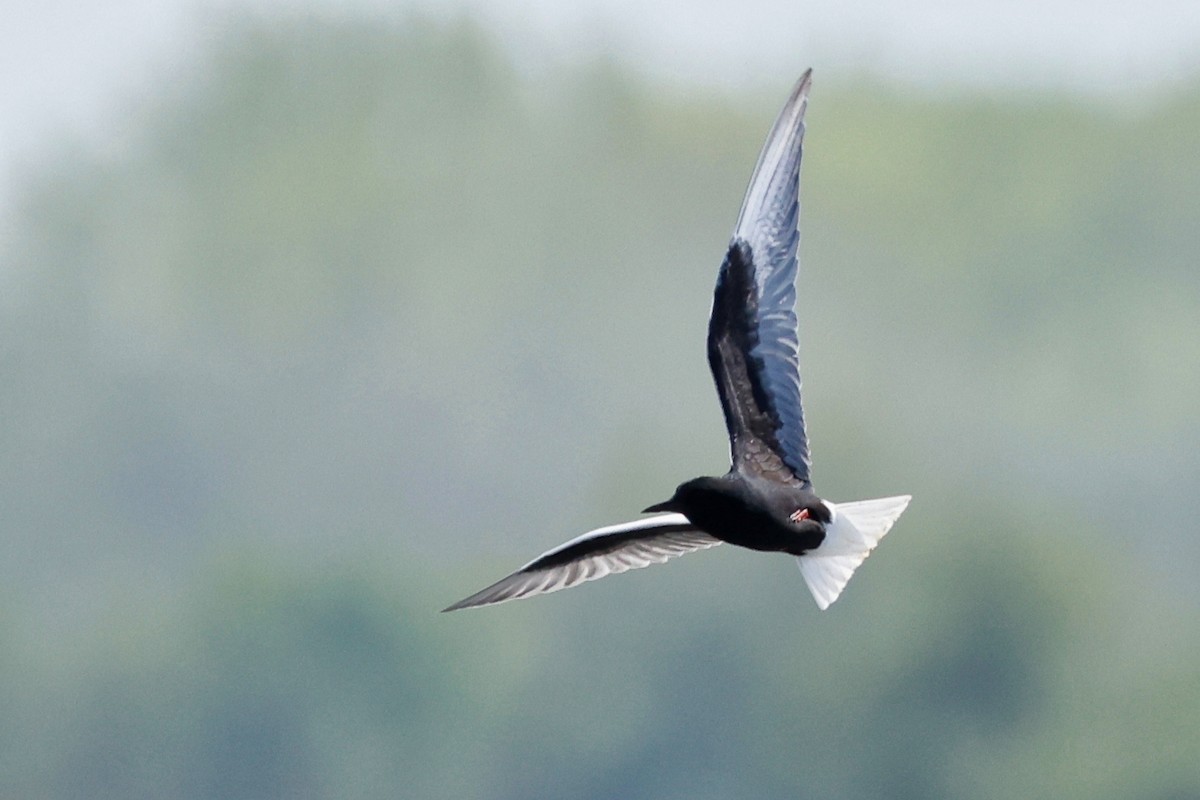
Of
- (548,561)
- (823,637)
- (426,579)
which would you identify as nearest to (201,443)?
(426,579)

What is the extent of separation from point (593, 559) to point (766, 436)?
2.64 ft

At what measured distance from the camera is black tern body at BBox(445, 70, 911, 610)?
7609 mm

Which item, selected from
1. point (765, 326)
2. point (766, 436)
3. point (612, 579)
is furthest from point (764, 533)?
point (612, 579)

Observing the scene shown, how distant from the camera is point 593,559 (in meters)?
8.34

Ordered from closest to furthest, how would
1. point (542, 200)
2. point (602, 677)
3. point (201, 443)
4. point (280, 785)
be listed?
point (280, 785)
point (602, 677)
point (201, 443)
point (542, 200)

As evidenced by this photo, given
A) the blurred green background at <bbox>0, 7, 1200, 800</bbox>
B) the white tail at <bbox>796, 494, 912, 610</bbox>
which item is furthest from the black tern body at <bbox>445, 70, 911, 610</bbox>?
the blurred green background at <bbox>0, 7, 1200, 800</bbox>

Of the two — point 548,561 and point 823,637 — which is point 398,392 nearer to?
point 823,637

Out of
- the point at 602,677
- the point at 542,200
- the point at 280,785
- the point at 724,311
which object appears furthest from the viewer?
the point at 542,200

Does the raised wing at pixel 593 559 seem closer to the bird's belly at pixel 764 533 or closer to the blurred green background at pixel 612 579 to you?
the bird's belly at pixel 764 533

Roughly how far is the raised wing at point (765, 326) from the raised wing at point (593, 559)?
0.43 m

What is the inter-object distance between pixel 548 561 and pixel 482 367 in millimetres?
35219

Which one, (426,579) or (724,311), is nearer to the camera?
(724,311)

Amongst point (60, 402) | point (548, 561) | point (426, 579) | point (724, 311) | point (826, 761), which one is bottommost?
point (826, 761)

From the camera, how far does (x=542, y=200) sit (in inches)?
2143
